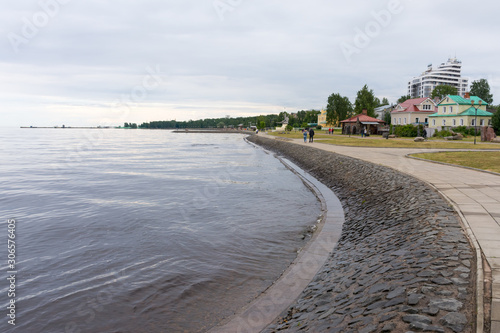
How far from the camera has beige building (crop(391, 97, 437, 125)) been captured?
78312 mm

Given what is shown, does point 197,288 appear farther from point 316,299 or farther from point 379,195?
point 379,195

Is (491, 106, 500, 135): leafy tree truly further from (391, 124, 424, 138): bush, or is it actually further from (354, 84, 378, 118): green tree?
(354, 84, 378, 118): green tree

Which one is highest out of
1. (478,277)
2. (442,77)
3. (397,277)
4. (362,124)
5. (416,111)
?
(442,77)

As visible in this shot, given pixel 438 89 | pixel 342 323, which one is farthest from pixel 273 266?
pixel 438 89

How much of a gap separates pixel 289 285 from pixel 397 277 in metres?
2.35

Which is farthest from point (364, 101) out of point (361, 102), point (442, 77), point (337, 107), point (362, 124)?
point (442, 77)

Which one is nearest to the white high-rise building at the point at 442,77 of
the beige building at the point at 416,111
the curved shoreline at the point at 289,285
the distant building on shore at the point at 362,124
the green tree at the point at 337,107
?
the green tree at the point at 337,107

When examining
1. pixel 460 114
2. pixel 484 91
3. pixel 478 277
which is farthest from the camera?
pixel 484 91

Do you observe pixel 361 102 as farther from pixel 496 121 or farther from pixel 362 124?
pixel 496 121

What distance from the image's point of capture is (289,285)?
24.1 ft

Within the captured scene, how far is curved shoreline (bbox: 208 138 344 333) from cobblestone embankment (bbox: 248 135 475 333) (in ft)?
0.78

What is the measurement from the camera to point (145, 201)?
55.8 feet

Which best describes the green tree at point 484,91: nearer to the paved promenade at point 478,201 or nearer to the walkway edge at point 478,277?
the paved promenade at point 478,201

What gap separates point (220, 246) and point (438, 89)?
429 feet
